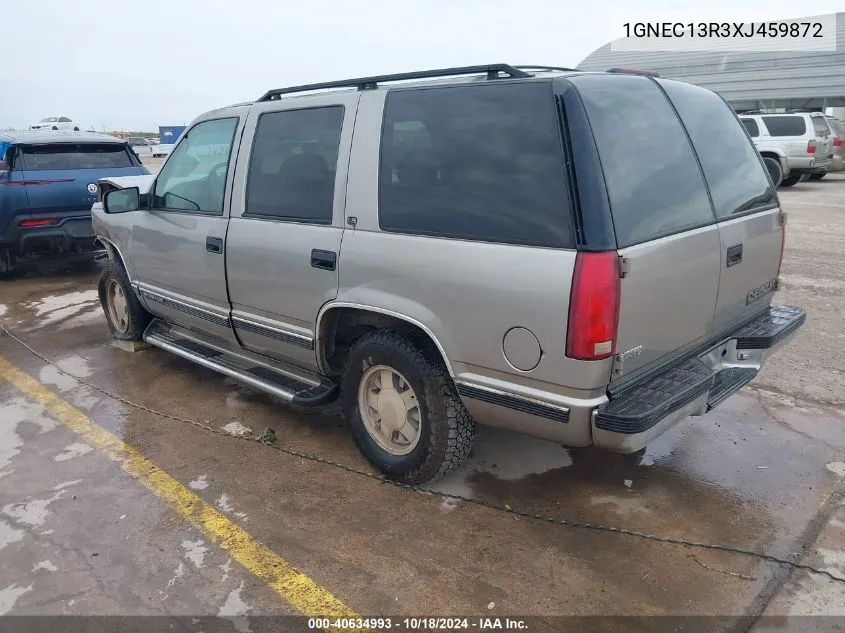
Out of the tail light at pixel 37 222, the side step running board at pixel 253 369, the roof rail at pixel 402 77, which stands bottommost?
the side step running board at pixel 253 369

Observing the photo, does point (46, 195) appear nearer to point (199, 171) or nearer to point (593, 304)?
point (199, 171)

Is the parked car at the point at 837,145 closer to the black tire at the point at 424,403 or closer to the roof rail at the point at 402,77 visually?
the roof rail at the point at 402,77

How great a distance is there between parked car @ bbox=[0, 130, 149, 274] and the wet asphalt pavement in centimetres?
381

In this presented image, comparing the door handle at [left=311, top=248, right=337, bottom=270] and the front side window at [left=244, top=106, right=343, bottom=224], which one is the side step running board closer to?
the door handle at [left=311, top=248, right=337, bottom=270]

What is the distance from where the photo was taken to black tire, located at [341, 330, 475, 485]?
3.11 m

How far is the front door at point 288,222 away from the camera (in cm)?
343

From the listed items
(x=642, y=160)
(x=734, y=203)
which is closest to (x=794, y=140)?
(x=734, y=203)

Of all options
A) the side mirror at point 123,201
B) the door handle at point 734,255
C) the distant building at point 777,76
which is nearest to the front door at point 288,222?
the side mirror at point 123,201

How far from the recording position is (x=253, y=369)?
416 centimetres

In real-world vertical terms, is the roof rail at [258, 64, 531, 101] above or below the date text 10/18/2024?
above

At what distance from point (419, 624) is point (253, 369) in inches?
83.9

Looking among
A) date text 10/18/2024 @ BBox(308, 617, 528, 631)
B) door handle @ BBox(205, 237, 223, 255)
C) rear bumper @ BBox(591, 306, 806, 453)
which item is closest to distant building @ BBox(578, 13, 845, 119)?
rear bumper @ BBox(591, 306, 806, 453)

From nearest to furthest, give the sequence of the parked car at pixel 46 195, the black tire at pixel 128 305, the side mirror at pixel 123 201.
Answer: the side mirror at pixel 123 201
the black tire at pixel 128 305
the parked car at pixel 46 195

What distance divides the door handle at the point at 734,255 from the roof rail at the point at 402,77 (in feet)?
4.28
